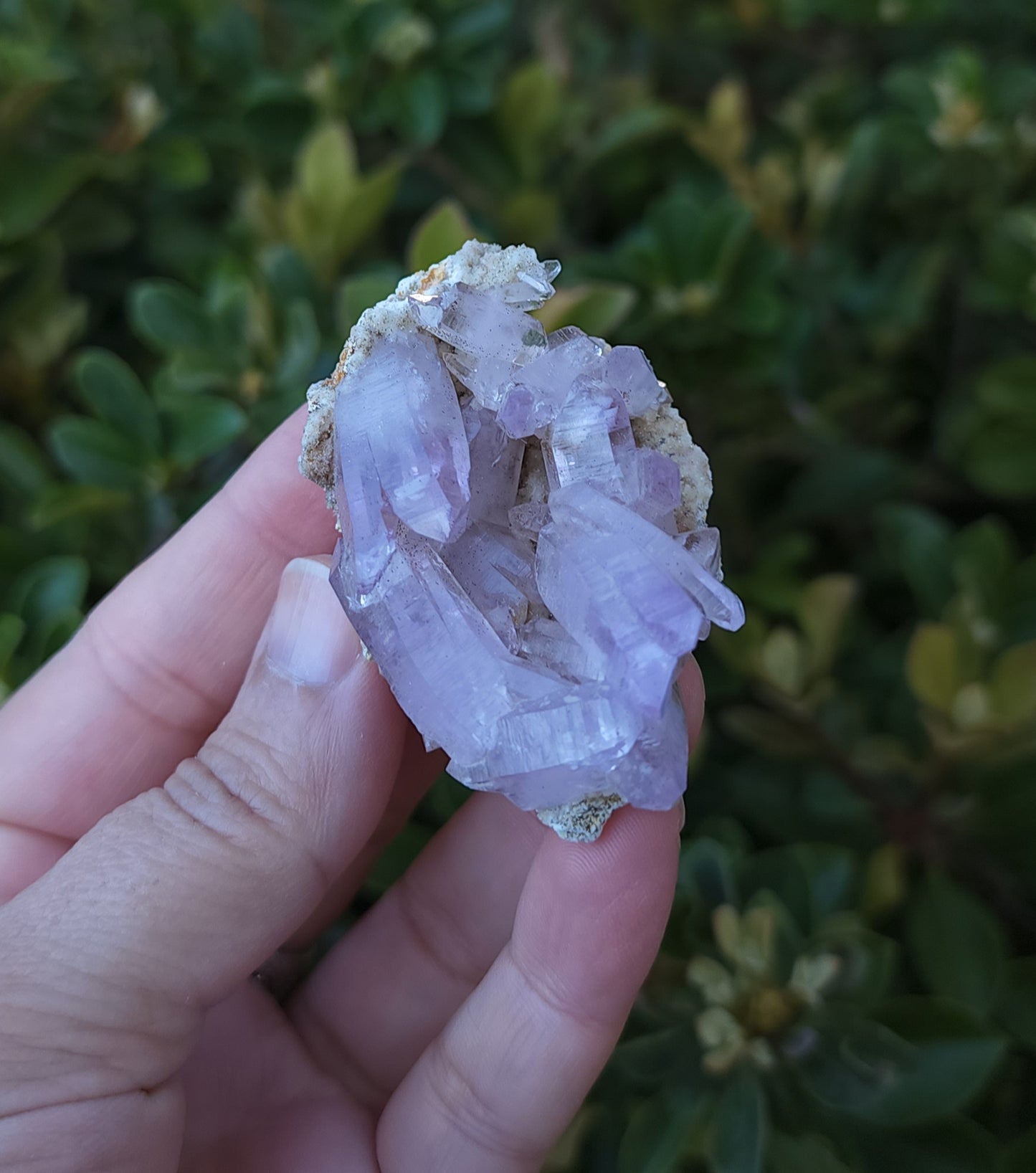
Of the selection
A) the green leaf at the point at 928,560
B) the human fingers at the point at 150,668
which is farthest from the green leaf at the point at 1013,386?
the human fingers at the point at 150,668

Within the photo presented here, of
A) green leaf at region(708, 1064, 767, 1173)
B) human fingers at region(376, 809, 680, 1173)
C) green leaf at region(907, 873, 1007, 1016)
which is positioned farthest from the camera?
green leaf at region(907, 873, 1007, 1016)

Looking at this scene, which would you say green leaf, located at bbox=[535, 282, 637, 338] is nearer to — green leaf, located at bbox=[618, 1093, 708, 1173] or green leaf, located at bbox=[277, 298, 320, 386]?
green leaf, located at bbox=[277, 298, 320, 386]

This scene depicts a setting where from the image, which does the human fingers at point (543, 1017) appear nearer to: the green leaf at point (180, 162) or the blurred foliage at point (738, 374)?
the blurred foliage at point (738, 374)

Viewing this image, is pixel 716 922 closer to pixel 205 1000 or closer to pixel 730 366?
pixel 205 1000

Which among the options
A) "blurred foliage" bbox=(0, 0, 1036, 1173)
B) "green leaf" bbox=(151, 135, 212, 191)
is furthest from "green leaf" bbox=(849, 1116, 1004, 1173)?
"green leaf" bbox=(151, 135, 212, 191)

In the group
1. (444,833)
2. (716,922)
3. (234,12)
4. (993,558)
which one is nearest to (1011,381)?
(993,558)

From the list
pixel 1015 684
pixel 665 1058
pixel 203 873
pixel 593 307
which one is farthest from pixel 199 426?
pixel 1015 684
